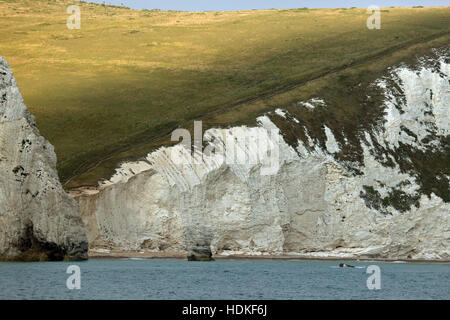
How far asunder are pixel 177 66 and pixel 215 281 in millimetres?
59883

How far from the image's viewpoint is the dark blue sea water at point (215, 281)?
42.6m

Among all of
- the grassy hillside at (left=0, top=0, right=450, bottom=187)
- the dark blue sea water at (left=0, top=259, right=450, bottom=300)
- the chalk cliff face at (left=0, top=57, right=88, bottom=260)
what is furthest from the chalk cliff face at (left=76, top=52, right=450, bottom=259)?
the chalk cliff face at (left=0, top=57, right=88, bottom=260)

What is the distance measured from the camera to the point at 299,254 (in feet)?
222

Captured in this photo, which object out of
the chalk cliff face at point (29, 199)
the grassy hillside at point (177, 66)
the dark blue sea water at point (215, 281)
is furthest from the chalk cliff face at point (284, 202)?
the chalk cliff face at point (29, 199)

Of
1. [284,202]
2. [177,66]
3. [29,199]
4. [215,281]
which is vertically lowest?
[215,281]

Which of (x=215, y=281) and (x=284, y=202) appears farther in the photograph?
(x=284, y=202)

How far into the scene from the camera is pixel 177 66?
105375mm

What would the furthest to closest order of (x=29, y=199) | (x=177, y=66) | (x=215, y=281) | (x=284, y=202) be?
(x=177, y=66)
(x=284, y=202)
(x=29, y=199)
(x=215, y=281)

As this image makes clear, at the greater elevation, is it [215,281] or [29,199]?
[29,199]

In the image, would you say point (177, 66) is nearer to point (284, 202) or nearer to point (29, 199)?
point (284, 202)

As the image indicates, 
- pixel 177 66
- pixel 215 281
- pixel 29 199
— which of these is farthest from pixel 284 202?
pixel 177 66

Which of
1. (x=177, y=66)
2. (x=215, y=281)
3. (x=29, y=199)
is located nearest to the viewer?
(x=215, y=281)

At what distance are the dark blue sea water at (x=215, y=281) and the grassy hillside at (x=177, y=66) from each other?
1425cm
